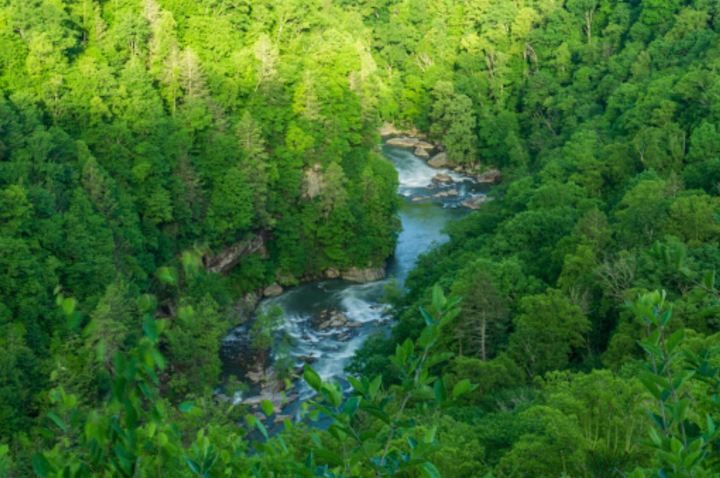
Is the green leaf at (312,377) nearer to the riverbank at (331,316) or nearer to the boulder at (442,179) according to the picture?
the riverbank at (331,316)

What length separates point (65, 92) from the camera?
148 ft

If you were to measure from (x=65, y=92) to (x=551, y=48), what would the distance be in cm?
4693

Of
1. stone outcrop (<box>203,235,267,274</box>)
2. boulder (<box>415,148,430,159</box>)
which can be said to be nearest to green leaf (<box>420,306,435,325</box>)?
stone outcrop (<box>203,235,267,274</box>)

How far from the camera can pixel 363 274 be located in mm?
51875

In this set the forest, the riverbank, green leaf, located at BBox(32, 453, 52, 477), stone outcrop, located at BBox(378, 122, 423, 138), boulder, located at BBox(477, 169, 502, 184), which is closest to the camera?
green leaf, located at BBox(32, 453, 52, 477)

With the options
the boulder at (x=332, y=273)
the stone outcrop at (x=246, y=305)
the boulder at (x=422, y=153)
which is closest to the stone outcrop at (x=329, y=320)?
the stone outcrop at (x=246, y=305)

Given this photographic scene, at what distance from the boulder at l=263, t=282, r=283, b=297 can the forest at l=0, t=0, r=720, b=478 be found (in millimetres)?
354

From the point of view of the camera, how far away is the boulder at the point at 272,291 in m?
50.0

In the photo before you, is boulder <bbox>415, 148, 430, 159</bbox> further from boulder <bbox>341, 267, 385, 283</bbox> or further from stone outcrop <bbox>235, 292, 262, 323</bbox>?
stone outcrop <bbox>235, 292, 262, 323</bbox>

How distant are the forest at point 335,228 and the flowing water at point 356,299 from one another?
1.26 metres

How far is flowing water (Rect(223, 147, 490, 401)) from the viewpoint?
4234cm

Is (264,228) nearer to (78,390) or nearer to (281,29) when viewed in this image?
(281,29)

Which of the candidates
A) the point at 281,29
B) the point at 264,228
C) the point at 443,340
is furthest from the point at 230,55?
the point at 443,340

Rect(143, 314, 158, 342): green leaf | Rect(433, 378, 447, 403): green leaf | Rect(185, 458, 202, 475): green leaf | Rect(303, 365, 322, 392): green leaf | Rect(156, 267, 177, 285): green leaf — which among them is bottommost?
Rect(185, 458, 202, 475): green leaf
